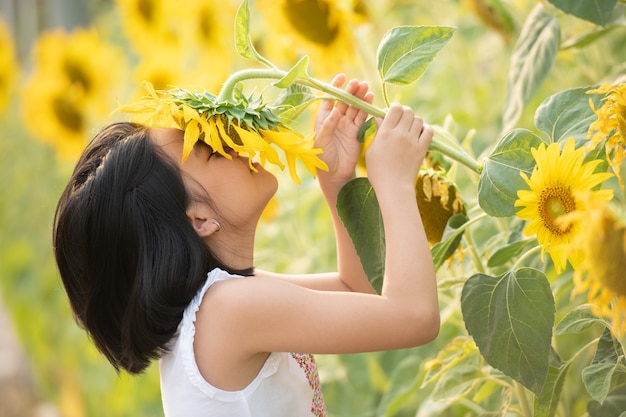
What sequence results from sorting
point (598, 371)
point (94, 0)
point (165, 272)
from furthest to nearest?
point (94, 0), point (165, 272), point (598, 371)

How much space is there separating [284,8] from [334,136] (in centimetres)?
45

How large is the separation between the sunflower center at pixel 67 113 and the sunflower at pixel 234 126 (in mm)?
1420

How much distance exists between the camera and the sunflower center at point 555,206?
27.3 inches

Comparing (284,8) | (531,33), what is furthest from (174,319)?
(284,8)

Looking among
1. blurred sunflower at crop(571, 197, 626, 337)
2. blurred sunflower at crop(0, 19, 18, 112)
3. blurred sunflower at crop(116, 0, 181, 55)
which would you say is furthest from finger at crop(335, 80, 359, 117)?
blurred sunflower at crop(0, 19, 18, 112)

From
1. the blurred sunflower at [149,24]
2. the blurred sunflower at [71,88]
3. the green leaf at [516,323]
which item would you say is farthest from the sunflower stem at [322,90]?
the blurred sunflower at [71,88]

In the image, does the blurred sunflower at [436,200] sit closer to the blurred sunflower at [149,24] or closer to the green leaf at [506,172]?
the green leaf at [506,172]

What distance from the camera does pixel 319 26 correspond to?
4.36 feet

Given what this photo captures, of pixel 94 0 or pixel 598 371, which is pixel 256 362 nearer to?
pixel 598 371

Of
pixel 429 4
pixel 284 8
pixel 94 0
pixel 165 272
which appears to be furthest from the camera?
pixel 94 0

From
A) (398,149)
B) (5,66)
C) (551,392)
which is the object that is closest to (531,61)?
(398,149)

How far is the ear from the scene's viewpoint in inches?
34.5

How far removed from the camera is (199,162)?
0.87 metres

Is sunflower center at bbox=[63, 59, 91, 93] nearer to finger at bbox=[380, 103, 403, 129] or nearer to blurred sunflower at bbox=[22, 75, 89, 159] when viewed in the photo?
blurred sunflower at bbox=[22, 75, 89, 159]
